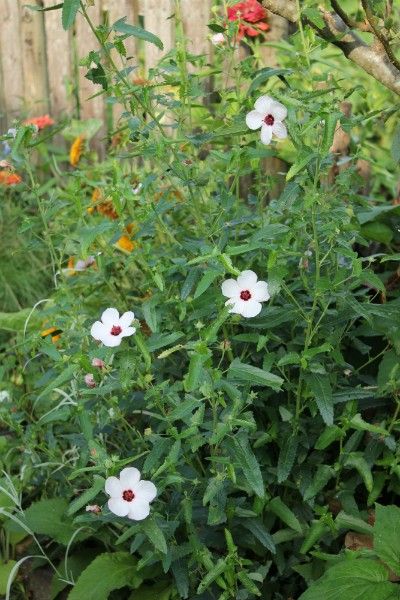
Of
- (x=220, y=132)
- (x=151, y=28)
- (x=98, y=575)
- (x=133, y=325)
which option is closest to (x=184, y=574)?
(x=98, y=575)

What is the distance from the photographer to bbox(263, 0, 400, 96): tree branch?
2.25 m

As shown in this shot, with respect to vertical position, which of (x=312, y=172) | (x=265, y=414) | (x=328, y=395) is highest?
(x=312, y=172)

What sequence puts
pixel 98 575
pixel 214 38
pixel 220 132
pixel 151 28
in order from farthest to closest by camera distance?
pixel 151 28, pixel 214 38, pixel 98 575, pixel 220 132

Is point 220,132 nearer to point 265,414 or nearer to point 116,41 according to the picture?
point 116,41

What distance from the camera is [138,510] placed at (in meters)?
1.96

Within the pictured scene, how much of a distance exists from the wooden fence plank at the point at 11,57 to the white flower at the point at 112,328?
12.2 ft

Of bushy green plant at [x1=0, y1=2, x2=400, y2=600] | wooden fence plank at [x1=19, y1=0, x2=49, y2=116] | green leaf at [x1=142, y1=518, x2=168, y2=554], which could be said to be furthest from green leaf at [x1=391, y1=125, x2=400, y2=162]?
wooden fence plank at [x1=19, y1=0, x2=49, y2=116]

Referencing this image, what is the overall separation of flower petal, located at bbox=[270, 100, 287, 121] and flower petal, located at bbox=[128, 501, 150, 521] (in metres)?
0.82

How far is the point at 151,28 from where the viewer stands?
4562mm

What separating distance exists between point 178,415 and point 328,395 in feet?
1.09

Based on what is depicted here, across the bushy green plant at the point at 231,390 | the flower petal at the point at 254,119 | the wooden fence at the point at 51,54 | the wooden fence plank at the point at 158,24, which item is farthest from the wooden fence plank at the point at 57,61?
the flower petal at the point at 254,119

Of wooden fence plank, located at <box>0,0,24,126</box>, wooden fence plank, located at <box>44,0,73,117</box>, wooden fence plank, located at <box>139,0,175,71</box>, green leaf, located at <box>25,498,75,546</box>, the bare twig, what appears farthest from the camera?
wooden fence plank, located at <box>0,0,24,126</box>

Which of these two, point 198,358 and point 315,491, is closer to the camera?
point 198,358

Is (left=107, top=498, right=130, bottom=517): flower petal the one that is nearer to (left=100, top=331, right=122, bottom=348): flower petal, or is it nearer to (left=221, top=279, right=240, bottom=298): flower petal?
(left=100, top=331, right=122, bottom=348): flower petal
